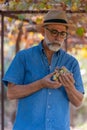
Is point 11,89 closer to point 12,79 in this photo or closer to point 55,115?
point 12,79

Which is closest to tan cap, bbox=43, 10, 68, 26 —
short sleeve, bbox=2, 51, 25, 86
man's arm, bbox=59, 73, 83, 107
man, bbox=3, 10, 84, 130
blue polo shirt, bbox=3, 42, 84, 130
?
man, bbox=3, 10, 84, 130

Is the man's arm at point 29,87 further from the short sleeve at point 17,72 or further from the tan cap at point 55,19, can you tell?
the tan cap at point 55,19

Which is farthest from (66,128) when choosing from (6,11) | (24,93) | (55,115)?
(6,11)

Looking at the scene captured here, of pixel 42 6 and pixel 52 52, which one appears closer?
pixel 52 52

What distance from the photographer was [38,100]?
3.95 meters

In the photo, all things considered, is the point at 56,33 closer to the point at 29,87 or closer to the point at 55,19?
the point at 55,19

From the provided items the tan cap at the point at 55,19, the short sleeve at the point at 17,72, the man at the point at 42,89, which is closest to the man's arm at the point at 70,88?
the man at the point at 42,89

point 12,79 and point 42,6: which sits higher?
point 42,6

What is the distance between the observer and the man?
155 inches

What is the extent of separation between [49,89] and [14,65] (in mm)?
329

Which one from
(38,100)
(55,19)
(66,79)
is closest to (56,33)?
(55,19)

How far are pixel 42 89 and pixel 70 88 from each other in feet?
0.72

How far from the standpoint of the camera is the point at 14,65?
4.00 m

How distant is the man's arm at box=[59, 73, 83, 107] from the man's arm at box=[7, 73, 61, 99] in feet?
0.17
